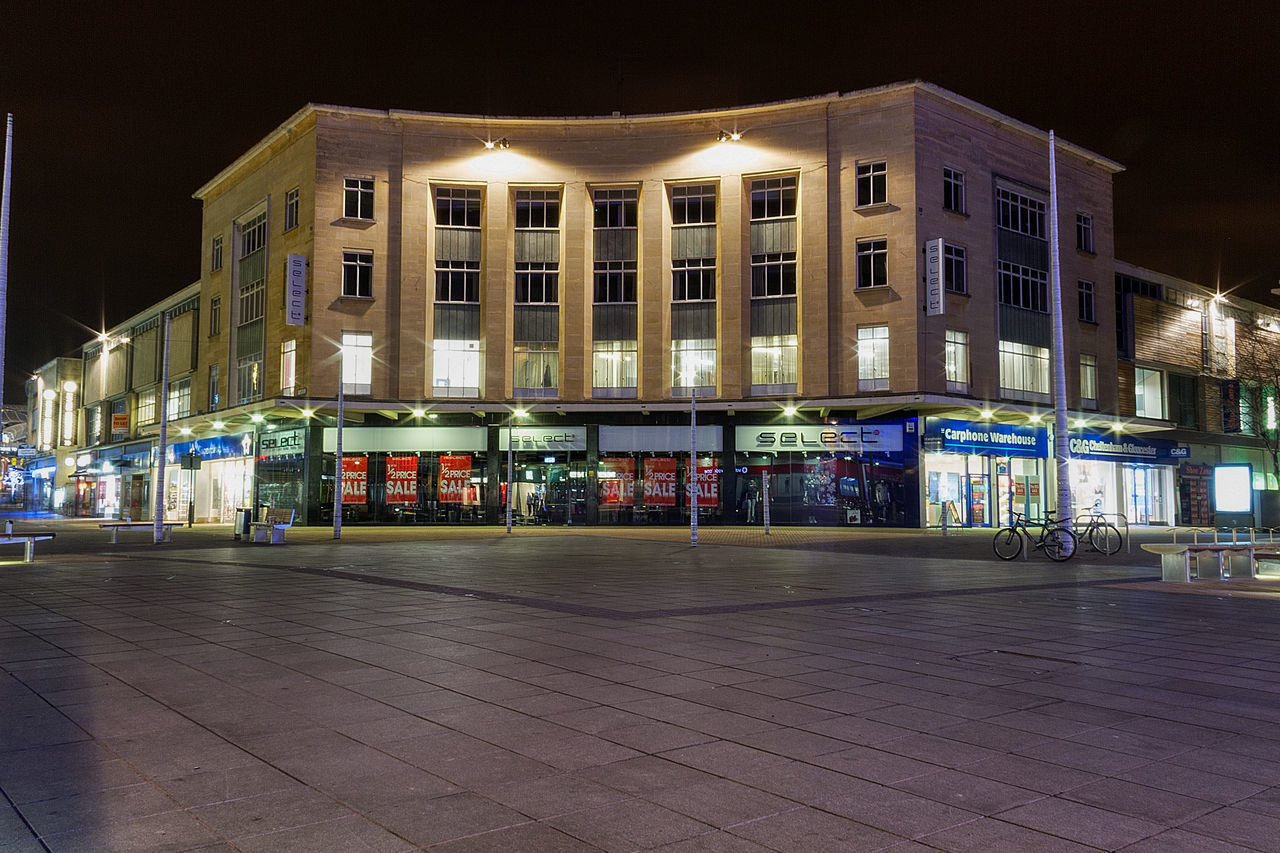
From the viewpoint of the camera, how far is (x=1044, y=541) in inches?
948

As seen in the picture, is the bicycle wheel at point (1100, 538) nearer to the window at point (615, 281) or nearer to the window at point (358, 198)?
the window at point (615, 281)

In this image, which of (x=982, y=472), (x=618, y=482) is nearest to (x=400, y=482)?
(x=618, y=482)

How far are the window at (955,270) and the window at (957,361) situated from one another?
1883 mm

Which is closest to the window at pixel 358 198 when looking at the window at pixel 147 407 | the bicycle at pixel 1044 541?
the window at pixel 147 407

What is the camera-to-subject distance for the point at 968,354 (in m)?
43.2

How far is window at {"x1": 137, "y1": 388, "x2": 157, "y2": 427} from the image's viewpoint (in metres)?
66.6

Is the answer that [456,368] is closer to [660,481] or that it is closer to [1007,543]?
[660,481]


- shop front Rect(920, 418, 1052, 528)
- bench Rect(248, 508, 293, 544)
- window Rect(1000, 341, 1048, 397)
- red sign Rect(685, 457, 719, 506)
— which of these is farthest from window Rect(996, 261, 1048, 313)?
bench Rect(248, 508, 293, 544)

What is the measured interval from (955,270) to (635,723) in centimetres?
3977

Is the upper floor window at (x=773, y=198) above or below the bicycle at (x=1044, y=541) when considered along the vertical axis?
above

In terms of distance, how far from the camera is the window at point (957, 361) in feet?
139

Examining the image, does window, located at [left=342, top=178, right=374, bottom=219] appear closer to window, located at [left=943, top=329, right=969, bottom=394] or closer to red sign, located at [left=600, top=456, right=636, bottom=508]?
red sign, located at [left=600, top=456, right=636, bottom=508]

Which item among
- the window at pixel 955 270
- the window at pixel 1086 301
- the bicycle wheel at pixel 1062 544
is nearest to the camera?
the bicycle wheel at pixel 1062 544

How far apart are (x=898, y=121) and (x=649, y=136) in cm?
1085
